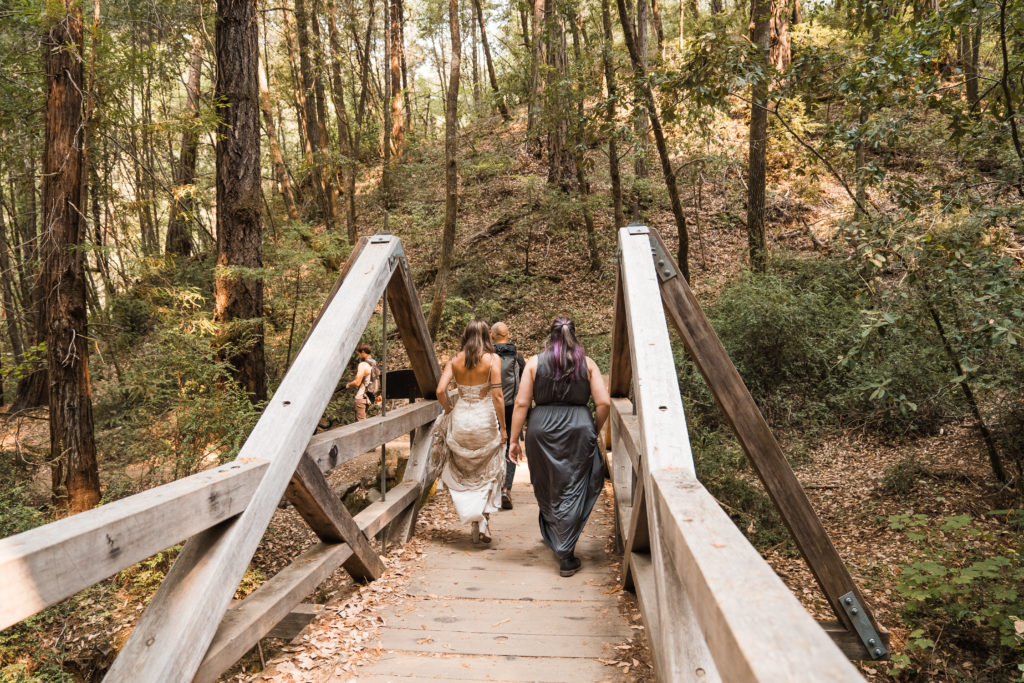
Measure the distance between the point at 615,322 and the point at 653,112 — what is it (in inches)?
225

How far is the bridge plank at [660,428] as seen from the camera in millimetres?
2053

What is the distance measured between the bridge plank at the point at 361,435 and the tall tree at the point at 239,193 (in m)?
3.32

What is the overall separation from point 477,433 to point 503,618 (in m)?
1.79

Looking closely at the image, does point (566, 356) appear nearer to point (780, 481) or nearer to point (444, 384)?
point (444, 384)

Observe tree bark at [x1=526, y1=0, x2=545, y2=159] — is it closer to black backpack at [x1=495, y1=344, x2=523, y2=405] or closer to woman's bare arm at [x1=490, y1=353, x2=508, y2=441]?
black backpack at [x1=495, y1=344, x2=523, y2=405]

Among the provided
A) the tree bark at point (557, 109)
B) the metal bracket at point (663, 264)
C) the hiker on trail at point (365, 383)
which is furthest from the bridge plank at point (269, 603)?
the tree bark at point (557, 109)

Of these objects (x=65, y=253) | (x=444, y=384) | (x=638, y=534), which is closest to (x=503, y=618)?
(x=638, y=534)

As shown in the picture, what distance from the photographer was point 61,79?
19.6ft

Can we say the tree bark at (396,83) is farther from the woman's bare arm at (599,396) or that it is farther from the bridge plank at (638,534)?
the bridge plank at (638,534)

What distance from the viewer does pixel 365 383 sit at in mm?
9820

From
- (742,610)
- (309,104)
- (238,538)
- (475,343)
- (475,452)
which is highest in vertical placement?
(309,104)

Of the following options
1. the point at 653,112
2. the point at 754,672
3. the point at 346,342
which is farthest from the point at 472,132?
the point at 754,672

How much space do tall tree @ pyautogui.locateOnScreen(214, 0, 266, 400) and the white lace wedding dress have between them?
3662mm

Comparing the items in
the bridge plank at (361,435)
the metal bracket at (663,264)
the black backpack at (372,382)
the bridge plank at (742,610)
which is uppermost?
the metal bracket at (663,264)
